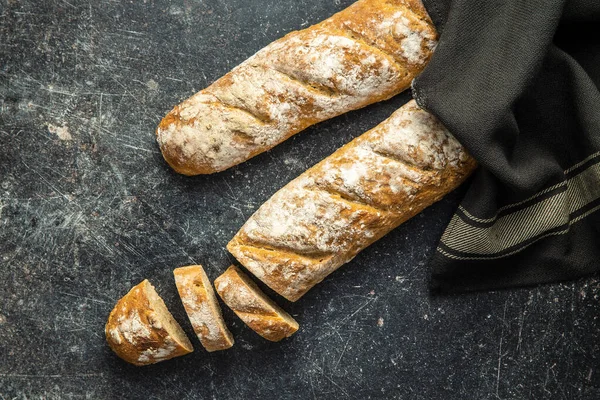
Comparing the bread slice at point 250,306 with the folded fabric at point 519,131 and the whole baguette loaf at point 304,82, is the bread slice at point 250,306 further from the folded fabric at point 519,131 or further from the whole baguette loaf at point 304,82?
the folded fabric at point 519,131

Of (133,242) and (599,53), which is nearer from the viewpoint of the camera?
(599,53)

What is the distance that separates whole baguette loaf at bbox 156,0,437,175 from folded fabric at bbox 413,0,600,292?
0.12 metres

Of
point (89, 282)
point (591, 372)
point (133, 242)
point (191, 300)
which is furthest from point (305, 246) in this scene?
point (591, 372)

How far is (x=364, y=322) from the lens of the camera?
234 cm

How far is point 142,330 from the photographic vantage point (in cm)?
214

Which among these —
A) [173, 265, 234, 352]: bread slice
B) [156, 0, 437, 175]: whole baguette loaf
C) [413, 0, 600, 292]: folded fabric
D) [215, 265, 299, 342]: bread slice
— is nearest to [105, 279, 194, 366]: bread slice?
[173, 265, 234, 352]: bread slice

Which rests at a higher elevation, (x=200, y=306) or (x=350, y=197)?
(x=350, y=197)

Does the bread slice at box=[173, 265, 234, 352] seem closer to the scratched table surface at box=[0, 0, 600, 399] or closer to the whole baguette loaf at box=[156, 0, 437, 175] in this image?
the scratched table surface at box=[0, 0, 600, 399]

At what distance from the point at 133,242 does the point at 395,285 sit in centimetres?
96

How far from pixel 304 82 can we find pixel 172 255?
79 cm

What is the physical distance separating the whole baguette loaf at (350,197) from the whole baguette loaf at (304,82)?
15 centimetres

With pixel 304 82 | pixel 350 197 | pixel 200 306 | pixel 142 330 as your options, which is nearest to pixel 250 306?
pixel 200 306

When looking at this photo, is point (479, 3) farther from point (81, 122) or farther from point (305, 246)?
point (81, 122)

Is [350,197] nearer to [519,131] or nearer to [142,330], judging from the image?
[519,131]
